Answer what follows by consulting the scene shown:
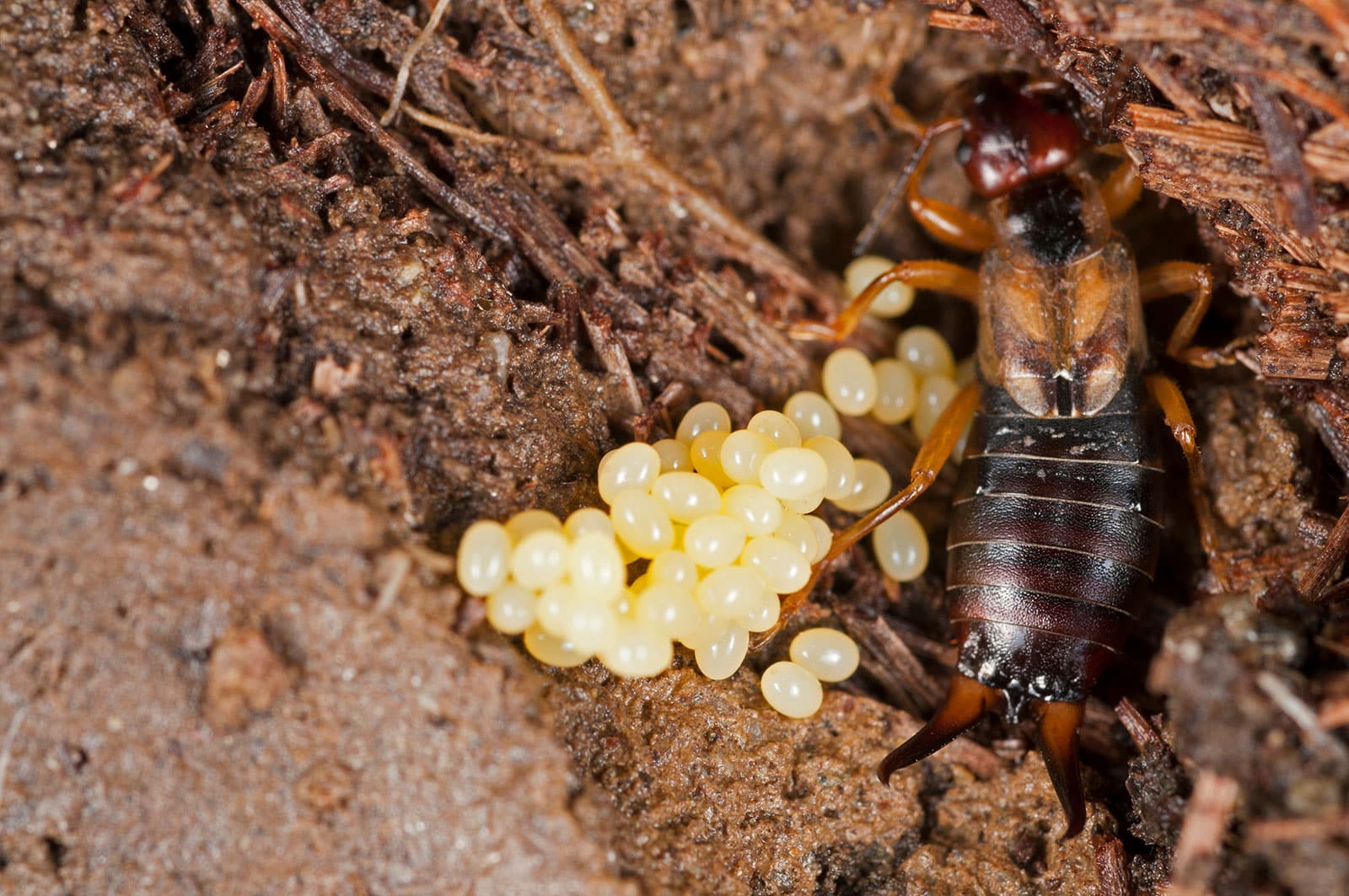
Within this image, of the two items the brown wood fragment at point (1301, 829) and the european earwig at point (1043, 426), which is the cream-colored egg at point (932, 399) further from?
the brown wood fragment at point (1301, 829)

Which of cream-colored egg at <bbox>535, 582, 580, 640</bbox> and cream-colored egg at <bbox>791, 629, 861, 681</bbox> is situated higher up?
cream-colored egg at <bbox>535, 582, 580, 640</bbox>

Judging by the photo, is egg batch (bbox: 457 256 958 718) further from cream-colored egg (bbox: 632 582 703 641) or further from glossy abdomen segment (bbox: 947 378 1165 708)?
glossy abdomen segment (bbox: 947 378 1165 708)

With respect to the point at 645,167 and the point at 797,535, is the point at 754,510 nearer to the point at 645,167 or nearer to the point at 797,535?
the point at 797,535

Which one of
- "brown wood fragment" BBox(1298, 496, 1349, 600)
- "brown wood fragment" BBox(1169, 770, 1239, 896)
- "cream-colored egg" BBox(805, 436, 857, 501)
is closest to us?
"brown wood fragment" BBox(1169, 770, 1239, 896)

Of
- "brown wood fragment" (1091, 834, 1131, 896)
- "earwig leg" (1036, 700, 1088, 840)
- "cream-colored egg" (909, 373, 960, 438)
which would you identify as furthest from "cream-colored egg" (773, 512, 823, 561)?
"brown wood fragment" (1091, 834, 1131, 896)

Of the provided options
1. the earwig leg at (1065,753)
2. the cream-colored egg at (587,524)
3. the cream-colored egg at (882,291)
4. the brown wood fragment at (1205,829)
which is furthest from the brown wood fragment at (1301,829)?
the cream-colored egg at (882,291)

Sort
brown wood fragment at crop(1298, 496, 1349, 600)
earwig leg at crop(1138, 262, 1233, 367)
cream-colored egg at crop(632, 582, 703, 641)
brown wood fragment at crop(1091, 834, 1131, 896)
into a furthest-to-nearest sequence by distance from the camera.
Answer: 1. earwig leg at crop(1138, 262, 1233, 367)
2. brown wood fragment at crop(1298, 496, 1349, 600)
3. brown wood fragment at crop(1091, 834, 1131, 896)
4. cream-colored egg at crop(632, 582, 703, 641)

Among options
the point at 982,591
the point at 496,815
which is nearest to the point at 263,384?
the point at 496,815
